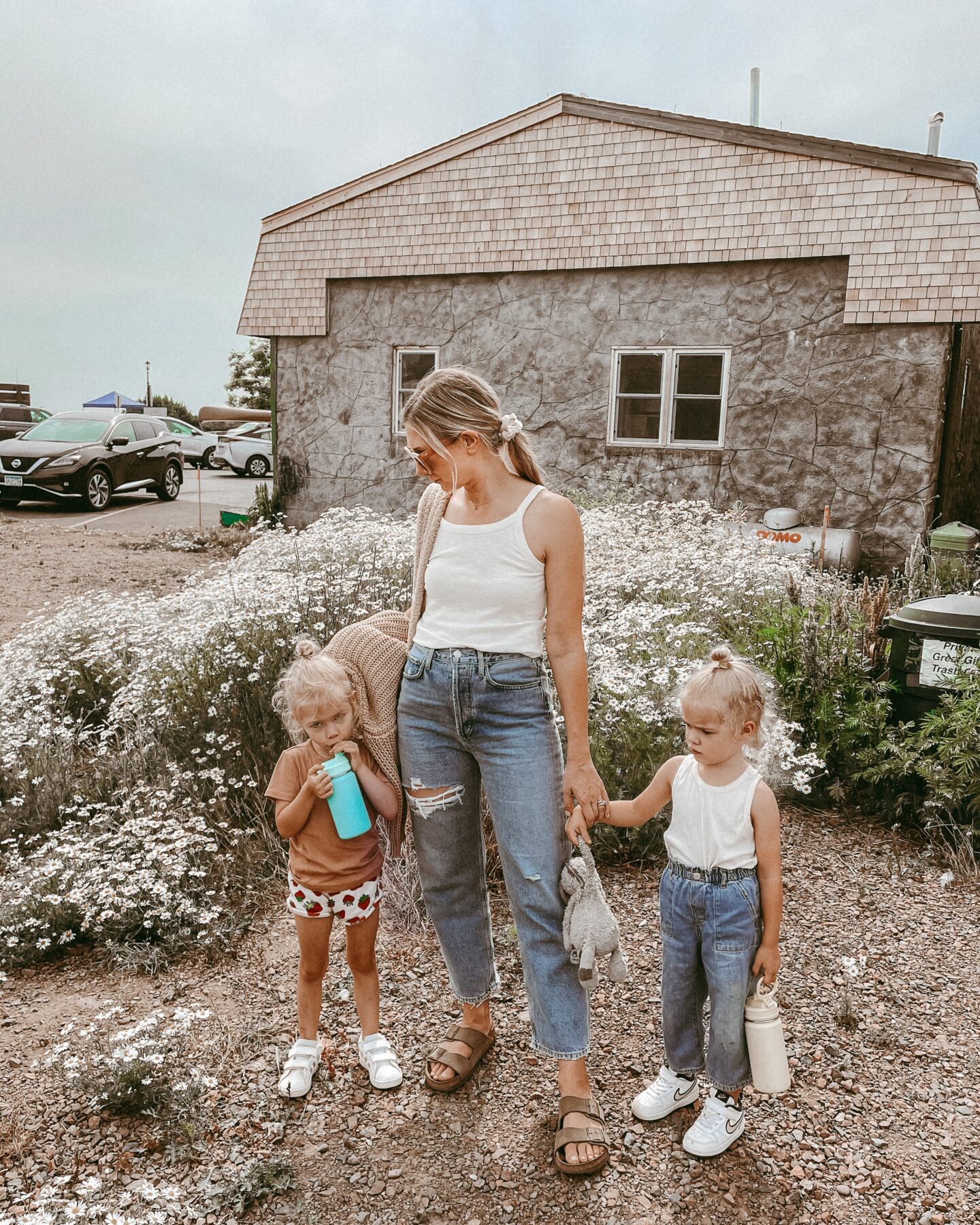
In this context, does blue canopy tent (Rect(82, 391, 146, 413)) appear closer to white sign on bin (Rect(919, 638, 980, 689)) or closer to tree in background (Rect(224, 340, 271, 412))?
tree in background (Rect(224, 340, 271, 412))

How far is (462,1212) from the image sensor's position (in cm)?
226

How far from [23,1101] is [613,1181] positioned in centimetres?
169

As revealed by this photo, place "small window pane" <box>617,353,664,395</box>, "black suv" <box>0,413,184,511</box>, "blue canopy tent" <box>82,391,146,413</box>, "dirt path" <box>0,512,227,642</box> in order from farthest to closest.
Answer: "blue canopy tent" <box>82,391,146,413</box> < "black suv" <box>0,413,184,511</box> < "small window pane" <box>617,353,664,395</box> < "dirt path" <box>0,512,227,642</box>

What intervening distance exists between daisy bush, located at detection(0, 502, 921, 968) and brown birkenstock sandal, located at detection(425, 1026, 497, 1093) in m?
0.84

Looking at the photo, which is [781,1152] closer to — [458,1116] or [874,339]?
[458,1116]

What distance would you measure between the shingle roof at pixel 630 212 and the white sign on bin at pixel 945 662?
251 inches

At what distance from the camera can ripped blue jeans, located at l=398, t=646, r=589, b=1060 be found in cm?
232

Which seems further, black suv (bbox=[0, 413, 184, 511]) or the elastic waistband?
black suv (bbox=[0, 413, 184, 511])

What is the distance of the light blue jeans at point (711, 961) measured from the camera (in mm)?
2295

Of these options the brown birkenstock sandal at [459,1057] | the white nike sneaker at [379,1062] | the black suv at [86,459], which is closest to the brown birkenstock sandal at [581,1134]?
the brown birkenstock sandal at [459,1057]

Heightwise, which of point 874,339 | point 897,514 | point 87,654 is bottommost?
point 87,654

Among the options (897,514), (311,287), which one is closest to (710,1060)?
(897,514)

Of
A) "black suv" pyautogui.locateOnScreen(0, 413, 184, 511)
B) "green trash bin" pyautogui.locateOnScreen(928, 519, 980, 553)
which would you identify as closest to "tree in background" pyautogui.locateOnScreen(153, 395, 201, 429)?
"black suv" pyautogui.locateOnScreen(0, 413, 184, 511)

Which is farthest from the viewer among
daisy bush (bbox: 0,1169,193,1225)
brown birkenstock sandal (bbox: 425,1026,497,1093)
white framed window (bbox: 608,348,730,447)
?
white framed window (bbox: 608,348,730,447)
